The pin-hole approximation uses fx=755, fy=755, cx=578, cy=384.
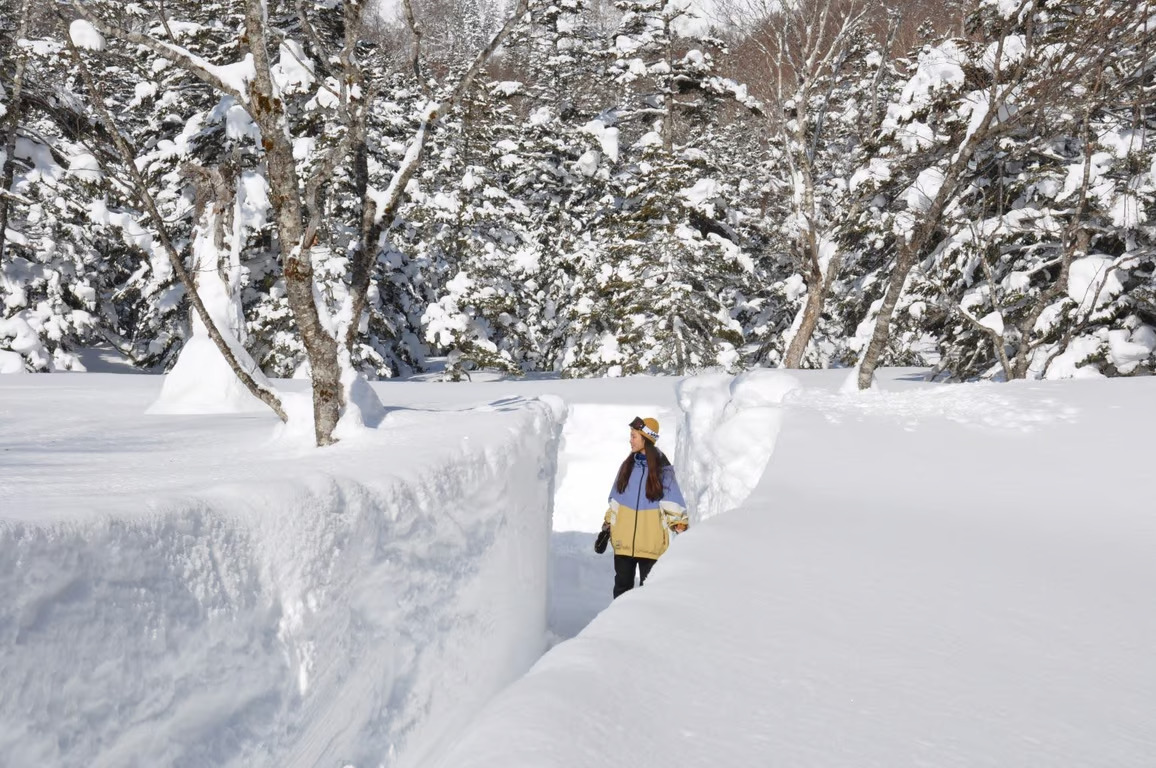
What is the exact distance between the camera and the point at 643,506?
268 inches

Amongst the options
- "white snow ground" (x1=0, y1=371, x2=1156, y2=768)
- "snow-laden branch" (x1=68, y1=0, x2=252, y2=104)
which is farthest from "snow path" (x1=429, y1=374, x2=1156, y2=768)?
"snow-laden branch" (x1=68, y1=0, x2=252, y2=104)

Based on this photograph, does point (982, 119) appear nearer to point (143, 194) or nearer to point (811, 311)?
point (811, 311)

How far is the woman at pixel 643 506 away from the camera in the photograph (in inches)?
266

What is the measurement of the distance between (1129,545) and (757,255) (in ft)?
87.6

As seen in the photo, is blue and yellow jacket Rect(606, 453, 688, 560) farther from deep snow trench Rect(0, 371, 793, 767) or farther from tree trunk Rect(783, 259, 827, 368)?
tree trunk Rect(783, 259, 827, 368)

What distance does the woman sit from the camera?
6.77 metres

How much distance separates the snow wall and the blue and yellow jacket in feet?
3.98

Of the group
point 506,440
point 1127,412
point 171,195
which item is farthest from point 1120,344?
point 171,195

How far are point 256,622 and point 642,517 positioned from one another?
153 inches

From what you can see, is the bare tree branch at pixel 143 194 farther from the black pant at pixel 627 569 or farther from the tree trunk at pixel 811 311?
the tree trunk at pixel 811 311

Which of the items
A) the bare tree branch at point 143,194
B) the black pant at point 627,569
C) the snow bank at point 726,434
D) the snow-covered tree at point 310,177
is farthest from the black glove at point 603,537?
the bare tree branch at point 143,194

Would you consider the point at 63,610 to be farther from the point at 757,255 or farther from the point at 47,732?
the point at 757,255

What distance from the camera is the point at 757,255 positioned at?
30.2 m

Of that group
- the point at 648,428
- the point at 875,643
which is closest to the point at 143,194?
the point at 648,428
